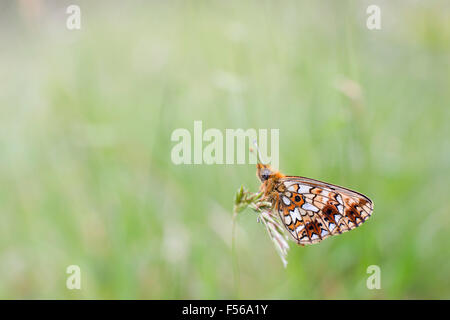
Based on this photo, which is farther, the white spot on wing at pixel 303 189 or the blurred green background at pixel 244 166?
the blurred green background at pixel 244 166

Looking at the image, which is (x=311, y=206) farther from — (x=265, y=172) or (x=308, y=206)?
(x=265, y=172)

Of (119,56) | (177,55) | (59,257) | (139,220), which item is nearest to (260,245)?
(139,220)

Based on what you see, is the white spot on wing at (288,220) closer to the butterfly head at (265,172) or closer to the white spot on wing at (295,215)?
the white spot on wing at (295,215)

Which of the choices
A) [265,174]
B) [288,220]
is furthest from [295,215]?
[265,174]

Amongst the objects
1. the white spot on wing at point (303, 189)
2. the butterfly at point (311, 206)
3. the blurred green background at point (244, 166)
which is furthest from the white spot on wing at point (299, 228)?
the blurred green background at point (244, 166)

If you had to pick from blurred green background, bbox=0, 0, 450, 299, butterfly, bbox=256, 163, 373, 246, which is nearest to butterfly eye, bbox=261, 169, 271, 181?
butterfly, bbox=256, 163, 373, 246
